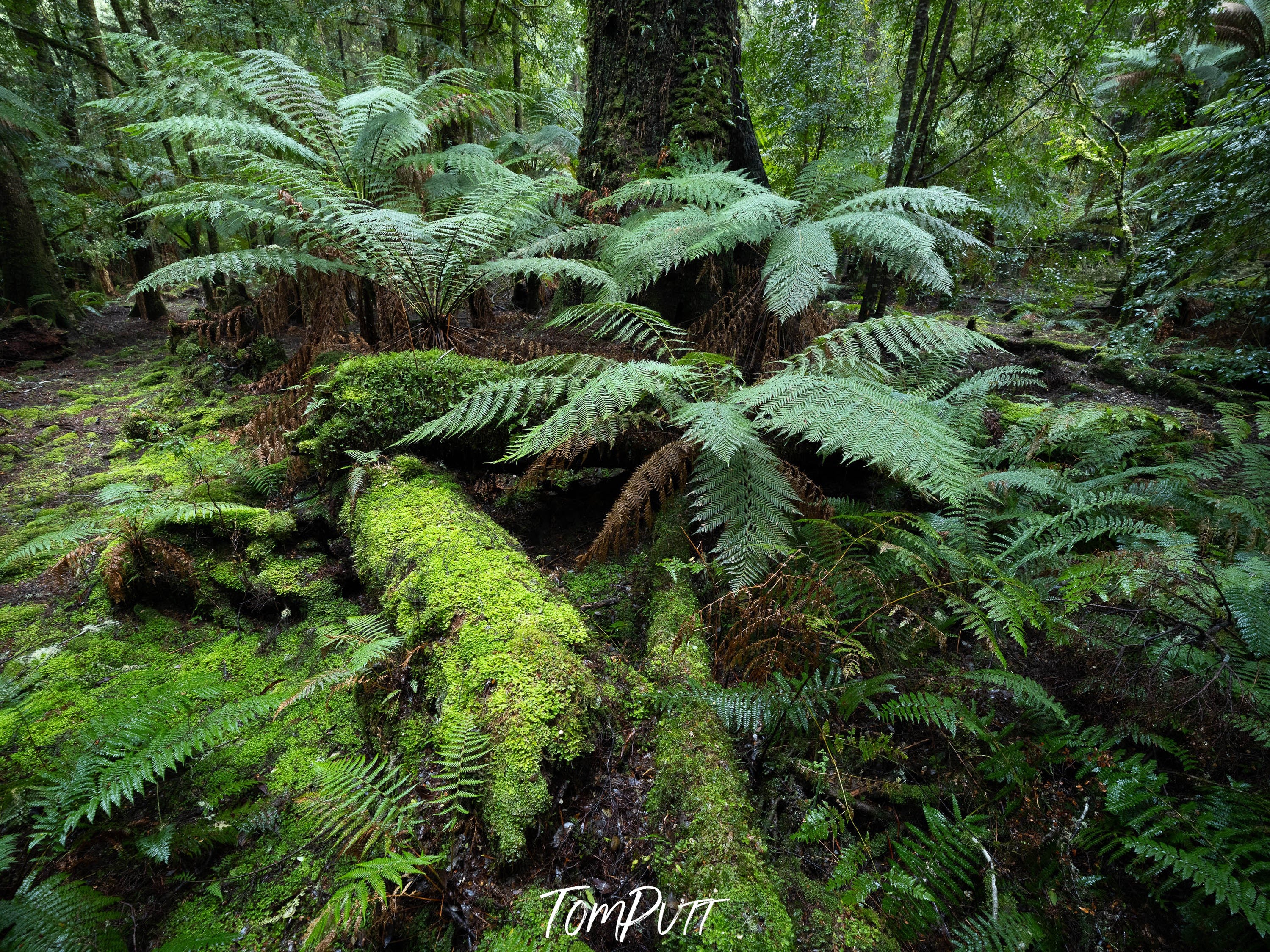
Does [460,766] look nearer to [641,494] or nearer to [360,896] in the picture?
[360,896]

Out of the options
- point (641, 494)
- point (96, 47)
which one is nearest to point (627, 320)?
point (641, 494)

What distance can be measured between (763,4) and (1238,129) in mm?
5989

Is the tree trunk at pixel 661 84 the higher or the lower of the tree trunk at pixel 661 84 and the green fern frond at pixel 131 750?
the higher

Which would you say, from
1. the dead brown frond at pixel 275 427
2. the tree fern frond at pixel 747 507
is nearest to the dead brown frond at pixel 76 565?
the dead brown frond at pixel 275 427

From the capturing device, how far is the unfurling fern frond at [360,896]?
1.02 meters

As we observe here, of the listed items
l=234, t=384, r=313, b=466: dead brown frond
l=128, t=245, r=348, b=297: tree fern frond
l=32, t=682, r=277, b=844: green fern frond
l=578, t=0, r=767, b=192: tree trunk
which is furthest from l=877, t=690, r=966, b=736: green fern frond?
l=128, t=245, r=348, b=297: tree fern frond

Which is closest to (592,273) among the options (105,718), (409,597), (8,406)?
(409,597)

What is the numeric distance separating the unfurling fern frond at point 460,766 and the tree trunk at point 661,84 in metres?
4.07

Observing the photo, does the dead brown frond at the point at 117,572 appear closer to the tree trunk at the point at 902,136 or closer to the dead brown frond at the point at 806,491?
the dead brown frond at the point at 806,491

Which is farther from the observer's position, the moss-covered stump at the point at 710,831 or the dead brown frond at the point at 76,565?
the dead brown frond at the point at 76,565

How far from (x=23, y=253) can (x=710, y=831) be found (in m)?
10.5

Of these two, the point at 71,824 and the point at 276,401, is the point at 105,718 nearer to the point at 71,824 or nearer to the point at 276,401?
the point at 71,824

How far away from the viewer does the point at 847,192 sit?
3654 millimetres

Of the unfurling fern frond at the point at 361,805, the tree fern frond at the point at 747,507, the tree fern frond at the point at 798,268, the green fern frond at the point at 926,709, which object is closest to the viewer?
the unfurling fern frond at the point at 361,805
